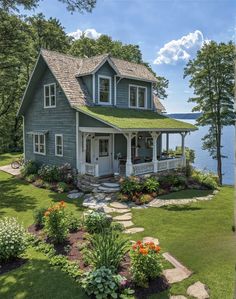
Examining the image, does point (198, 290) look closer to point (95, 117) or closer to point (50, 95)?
point (95, 117)

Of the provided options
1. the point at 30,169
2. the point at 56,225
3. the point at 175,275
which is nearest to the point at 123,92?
the point at 30,169

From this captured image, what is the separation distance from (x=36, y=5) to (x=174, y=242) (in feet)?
39.1

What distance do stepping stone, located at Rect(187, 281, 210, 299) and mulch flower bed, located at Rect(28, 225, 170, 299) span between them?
48 centimetres

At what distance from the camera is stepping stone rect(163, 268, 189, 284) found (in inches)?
243

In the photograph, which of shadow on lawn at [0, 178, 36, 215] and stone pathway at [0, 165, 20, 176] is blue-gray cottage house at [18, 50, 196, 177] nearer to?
stone pathway at [0, 165, 20, 176]

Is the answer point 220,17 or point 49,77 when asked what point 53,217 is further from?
point 49,77

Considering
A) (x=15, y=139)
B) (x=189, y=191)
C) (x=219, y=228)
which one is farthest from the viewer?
(x=15, y=139)

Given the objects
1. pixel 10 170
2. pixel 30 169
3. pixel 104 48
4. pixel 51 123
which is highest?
pixel 104 48

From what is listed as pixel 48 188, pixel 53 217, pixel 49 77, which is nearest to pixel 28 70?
pixel 49 77

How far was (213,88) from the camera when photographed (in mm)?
24656

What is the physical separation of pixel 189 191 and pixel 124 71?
9.28m

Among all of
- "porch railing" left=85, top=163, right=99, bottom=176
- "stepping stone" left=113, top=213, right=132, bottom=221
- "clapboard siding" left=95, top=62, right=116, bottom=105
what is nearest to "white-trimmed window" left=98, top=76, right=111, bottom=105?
"clapboard siding" left=95, top=62, right=116, bottom=105

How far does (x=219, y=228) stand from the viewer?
9.15 meters

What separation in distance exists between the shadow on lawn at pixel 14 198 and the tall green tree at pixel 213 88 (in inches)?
630
